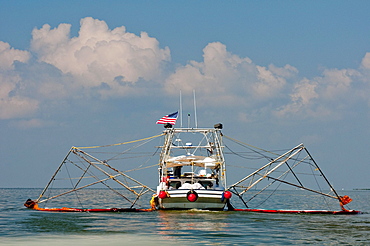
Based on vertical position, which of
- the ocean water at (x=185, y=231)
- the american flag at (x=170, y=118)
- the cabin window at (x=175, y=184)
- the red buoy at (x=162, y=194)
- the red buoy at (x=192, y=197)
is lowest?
the ocean water at (x=185, y=231)

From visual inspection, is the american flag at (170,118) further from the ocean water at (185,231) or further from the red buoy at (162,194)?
the ocean water at (185,231)

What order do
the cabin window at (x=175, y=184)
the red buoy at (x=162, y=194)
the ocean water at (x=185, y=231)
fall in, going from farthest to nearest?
the cabin window at (x=175, y=184), the red buoy at (x=162, y=194), the ocean water at (x=185, y=231)

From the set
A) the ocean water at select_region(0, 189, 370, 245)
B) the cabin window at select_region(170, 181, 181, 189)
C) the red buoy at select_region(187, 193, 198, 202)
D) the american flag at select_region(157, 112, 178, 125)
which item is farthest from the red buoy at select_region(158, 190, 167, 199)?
the american flag at select_region(157, 112, 178, 125)

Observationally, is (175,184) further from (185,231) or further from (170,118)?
(185,231)

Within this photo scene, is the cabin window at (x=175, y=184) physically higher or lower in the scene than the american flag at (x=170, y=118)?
lower

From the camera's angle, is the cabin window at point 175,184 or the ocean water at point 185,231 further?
the cabin window at point 175,184

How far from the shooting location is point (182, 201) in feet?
161

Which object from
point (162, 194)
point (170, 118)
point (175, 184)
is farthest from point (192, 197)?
point (170, 118)

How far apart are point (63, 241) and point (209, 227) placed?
10.6 m

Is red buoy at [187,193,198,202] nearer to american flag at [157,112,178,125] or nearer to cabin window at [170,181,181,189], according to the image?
cabin window at [170,181,181,189]

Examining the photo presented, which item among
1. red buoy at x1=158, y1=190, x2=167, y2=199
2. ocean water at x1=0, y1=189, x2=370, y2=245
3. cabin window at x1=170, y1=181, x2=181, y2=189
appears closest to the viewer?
ocean water at x1=0, y1=189, x2=370, y2=245

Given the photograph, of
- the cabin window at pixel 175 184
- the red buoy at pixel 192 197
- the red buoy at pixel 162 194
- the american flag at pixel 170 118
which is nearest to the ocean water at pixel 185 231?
the red buoy at pixel 192 197

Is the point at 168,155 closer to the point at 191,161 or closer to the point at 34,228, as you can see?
the point at 191,161

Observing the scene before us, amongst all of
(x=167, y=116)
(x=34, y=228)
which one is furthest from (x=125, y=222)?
(x=167, y=116)
